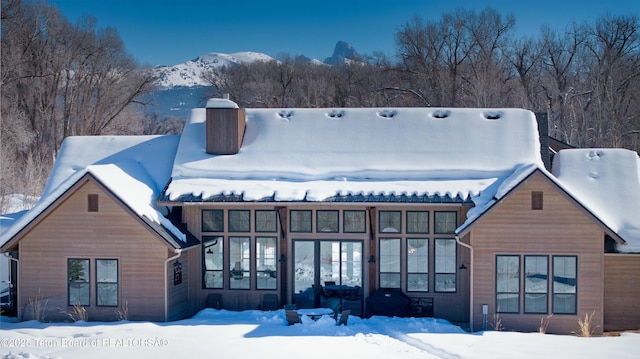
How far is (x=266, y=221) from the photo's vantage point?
56.2ft

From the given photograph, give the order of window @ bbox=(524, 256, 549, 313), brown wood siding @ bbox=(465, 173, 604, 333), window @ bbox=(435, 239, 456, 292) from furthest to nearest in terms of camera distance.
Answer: window @ bbox=(435, 239, 456, 292), window @ bbox=(524, 256, 549, 313), brown wood siding @ bbox=(465, 173, 604, 333)

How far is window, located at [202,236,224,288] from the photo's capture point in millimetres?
17188

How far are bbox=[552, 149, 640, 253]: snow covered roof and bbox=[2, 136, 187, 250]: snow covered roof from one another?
10797 millimetres

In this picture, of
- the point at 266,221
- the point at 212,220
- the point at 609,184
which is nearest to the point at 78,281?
the point at 212,220

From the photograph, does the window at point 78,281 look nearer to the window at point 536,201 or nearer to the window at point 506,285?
the window at point 506,285

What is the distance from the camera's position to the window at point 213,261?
17.2 metres

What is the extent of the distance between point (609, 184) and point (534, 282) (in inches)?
157

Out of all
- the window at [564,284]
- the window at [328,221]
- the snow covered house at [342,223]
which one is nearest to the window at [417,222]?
the snow covered house at [342,223]

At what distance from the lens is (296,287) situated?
55.9ft

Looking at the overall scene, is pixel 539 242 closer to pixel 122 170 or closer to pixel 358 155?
pixel 358 155

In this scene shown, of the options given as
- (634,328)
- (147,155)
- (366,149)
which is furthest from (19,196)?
(634,328)

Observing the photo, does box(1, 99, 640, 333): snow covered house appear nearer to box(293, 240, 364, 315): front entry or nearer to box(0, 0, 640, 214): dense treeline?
box(293, 240, 364, 315): front entry

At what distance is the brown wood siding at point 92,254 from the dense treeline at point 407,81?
19.6m

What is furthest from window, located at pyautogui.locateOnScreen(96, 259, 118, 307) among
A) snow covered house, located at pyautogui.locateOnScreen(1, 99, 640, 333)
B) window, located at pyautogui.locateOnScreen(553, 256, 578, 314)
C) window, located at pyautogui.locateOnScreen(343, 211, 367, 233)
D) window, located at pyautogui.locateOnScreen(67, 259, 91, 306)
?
window, located at pyautogui.locateOnScreen(553, 256, 578, 314)
